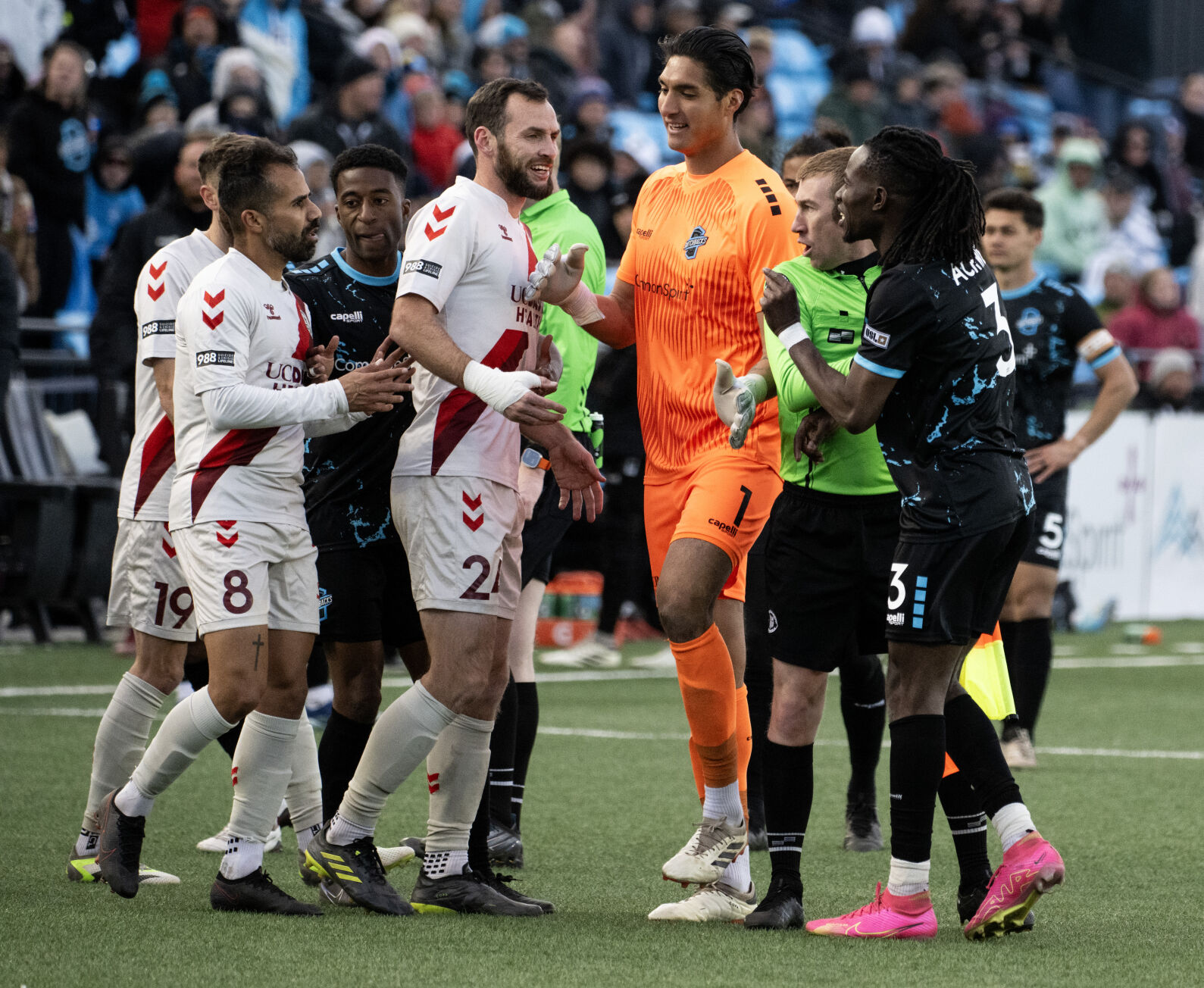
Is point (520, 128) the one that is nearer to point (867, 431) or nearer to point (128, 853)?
point (867, 431)

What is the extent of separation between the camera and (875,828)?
6.52 metres

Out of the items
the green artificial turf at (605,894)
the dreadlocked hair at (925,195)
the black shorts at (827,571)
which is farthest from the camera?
the black shorts at (827,571)

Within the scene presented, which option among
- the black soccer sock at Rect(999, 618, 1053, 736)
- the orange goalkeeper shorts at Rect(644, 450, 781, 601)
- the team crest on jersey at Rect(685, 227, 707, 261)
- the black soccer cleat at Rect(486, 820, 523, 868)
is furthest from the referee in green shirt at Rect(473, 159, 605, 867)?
the black soccer sock at Rect(999, 618, 1053, 736)

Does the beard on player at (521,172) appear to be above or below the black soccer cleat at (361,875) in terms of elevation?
above

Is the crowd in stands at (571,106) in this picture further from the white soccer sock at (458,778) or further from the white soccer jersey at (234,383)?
the white soccer sock at (458,778)

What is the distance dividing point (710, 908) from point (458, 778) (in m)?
0.82

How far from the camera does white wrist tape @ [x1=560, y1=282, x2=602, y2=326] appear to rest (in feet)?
17.8

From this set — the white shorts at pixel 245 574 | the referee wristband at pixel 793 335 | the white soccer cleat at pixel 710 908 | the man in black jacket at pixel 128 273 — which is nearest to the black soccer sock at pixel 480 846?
the white soccer cleat at pixel 710 908

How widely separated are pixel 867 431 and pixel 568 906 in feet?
5.41

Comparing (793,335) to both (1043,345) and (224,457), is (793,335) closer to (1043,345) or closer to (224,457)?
(224,457)

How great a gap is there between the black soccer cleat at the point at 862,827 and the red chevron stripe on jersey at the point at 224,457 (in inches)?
105

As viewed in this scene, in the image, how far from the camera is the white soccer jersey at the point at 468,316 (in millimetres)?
5059

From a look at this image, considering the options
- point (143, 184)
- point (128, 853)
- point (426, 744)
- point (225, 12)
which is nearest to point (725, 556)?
point (426, 744)

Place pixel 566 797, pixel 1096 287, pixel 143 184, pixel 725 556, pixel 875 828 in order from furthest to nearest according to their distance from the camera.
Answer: pixel 1096 287
pixel 143 184
pixel 566 797
pixel 875 828
pixel 725 556
